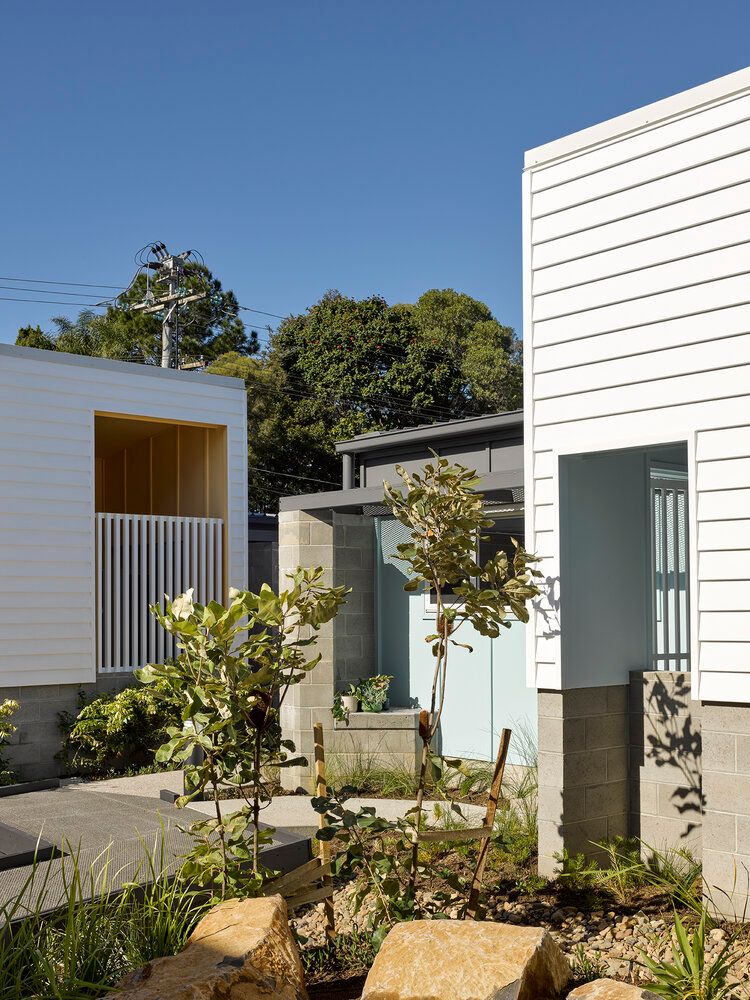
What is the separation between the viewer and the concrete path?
7617 mm

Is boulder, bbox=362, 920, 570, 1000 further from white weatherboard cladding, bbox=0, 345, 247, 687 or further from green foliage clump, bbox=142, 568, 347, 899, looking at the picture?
white weatherboard cladding, bbox=0, 345, 247, 687

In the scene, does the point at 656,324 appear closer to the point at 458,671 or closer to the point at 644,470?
the point at 644,470

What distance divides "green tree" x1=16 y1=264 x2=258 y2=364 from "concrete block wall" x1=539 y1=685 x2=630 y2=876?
853 inches

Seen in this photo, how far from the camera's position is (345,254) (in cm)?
3116

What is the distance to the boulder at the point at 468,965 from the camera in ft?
11.9

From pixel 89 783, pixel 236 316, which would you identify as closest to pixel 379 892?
pixel 89 783

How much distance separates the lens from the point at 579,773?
19.5 ft

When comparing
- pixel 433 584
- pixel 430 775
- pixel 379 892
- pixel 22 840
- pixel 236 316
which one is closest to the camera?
pixel 379 892

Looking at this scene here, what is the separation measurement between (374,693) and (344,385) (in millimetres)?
18476

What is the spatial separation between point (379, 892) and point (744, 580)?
2375 mm

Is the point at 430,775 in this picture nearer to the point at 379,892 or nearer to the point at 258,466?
the point at 379,892

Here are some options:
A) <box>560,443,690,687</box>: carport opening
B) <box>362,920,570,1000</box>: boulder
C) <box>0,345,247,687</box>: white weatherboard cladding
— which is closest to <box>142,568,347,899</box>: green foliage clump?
<box>362,920,570,1000</box>: boulder

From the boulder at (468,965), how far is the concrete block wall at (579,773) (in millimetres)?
1942

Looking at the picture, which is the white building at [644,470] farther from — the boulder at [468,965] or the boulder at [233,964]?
the boulder at [233,964]
